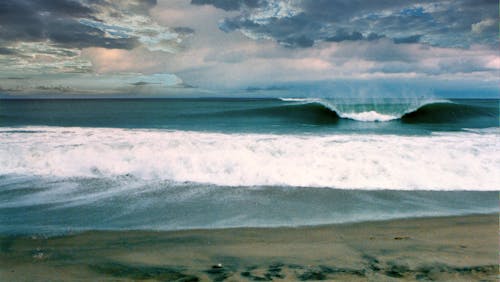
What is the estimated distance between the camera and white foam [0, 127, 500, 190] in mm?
7422

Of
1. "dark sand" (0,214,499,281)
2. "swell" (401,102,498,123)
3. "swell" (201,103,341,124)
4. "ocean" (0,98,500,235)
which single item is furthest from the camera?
"swell" (201,103,341,124)

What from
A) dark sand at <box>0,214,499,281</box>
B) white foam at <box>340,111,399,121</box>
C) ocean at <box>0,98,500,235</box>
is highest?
white foam at <box>340,111,399,121</box>

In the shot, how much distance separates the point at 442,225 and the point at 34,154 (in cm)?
885

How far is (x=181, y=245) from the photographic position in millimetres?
4277

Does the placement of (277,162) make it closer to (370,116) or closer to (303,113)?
(370,116)

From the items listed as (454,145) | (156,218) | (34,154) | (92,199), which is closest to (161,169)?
(92,199)

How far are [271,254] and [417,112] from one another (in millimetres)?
20658

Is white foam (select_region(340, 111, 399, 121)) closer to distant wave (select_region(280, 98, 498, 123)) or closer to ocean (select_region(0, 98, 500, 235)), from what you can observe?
distant wave (select_region(280, 98, 498, 123))

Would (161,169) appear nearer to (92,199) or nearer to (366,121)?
(92,199)

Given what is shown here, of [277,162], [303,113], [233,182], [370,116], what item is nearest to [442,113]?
[370,116]

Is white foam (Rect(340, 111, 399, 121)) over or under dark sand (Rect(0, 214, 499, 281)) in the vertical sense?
over

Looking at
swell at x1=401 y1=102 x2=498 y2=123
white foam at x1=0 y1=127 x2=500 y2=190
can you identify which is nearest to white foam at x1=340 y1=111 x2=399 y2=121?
swell at x1=401 y1=102 x2=498 y2=123

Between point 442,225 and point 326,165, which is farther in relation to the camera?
point 326,165

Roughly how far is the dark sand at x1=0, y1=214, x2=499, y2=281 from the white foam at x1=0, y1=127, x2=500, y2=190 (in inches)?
95.4
